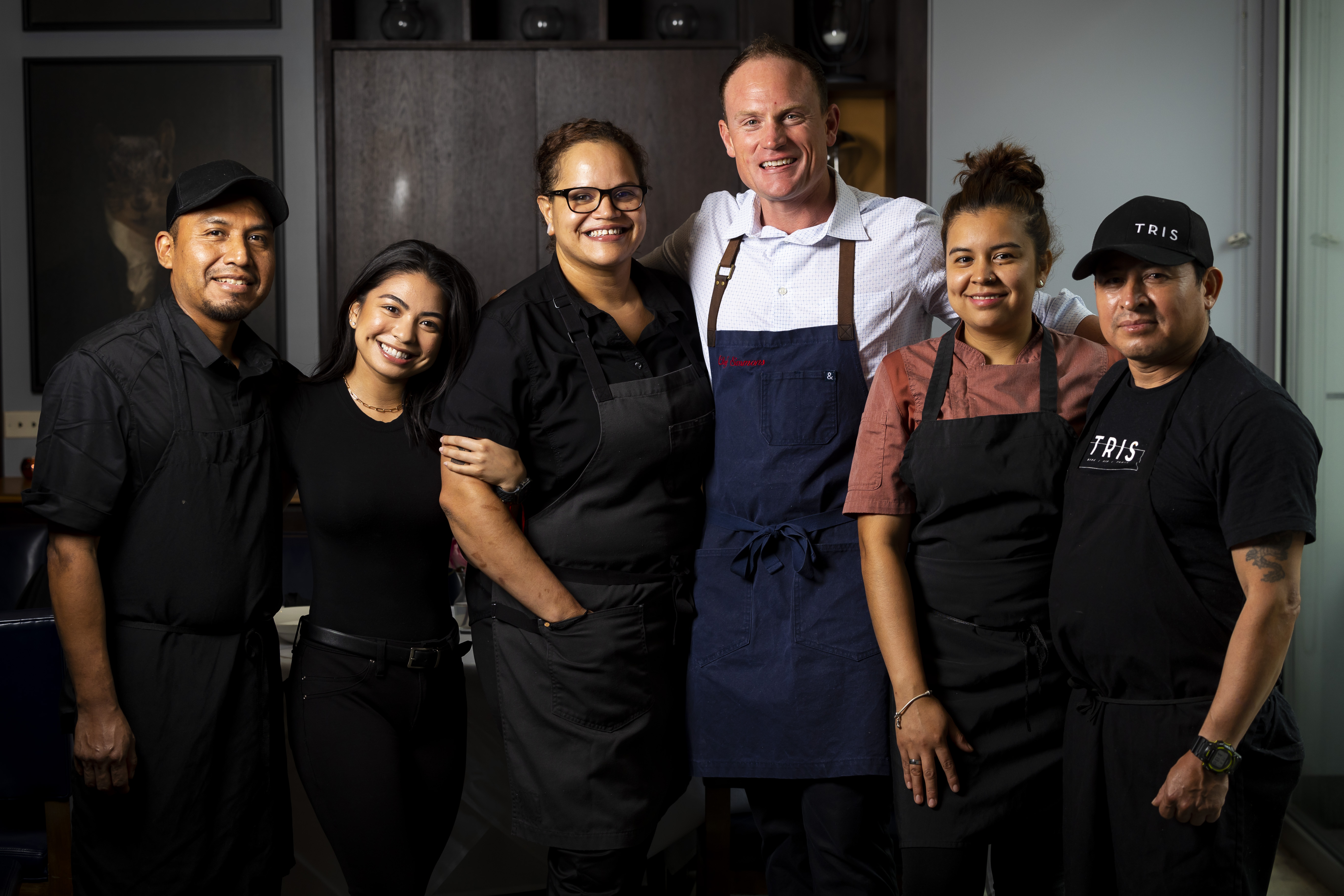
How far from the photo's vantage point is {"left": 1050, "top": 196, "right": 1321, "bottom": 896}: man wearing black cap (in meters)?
1.35

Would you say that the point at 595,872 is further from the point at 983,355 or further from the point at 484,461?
the point at 983,355

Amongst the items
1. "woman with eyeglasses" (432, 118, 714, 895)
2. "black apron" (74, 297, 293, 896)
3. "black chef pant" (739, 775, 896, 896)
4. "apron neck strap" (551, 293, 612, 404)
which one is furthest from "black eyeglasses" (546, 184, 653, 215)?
"black chef pant" (739, 775, 896, 896)

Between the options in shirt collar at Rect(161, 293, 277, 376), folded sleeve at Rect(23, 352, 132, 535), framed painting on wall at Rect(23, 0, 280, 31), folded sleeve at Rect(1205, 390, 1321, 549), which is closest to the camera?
folded sleeve at Rect(1205, 390, 1321, 549)

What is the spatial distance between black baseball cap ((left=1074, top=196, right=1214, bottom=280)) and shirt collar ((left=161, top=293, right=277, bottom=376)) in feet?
4.23

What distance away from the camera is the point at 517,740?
68.5 inches

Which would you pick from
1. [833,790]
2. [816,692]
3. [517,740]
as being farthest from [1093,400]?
[517,740]

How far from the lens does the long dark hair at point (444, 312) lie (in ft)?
6.04

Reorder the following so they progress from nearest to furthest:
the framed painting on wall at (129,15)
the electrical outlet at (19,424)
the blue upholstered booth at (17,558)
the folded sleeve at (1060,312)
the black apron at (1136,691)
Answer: the black apron at (1136,691)
the folded sleeve at (1060,312)
the blue upholstered booth at (17,558)
the framed painting on wall at (129,15)
the electrical outlet at (19,424)

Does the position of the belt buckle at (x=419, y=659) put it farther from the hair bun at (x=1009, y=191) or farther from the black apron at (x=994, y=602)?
the hair bun at (x=1009, y=191)

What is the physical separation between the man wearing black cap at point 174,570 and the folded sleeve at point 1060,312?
53.3 inches

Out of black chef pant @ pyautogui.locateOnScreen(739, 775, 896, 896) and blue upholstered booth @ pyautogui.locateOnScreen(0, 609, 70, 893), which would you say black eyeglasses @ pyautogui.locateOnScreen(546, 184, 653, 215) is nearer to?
black chef pant @ pyautogui.locateOnScreen(739, 775, 896, 896)

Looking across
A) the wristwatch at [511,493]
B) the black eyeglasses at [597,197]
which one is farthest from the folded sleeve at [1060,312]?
the wristwatch at [511,493]

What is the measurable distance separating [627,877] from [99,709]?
867 mm

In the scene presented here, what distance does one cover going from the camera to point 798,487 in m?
1.75
